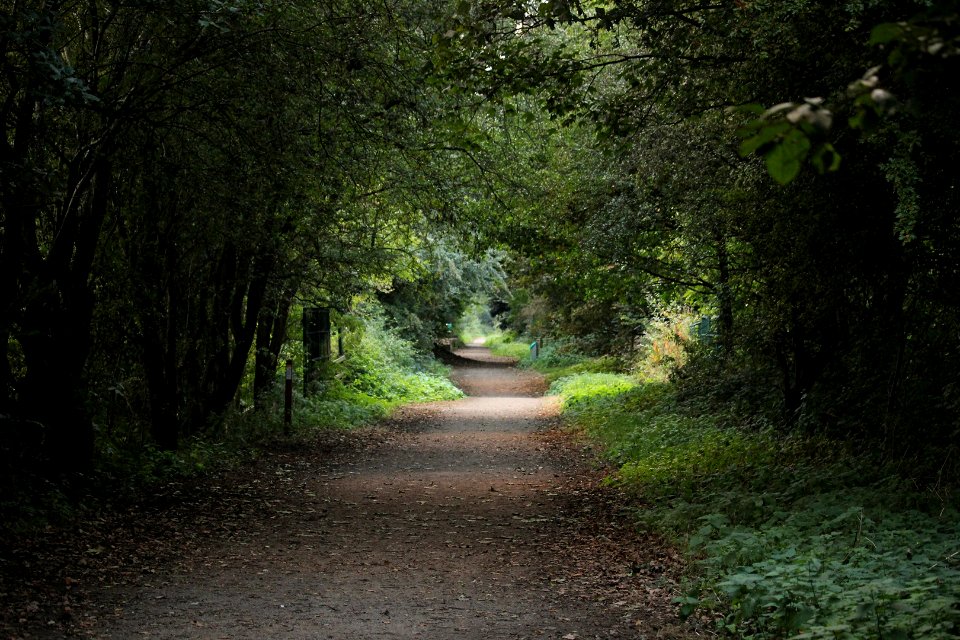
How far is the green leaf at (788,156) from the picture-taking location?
8.09 ft

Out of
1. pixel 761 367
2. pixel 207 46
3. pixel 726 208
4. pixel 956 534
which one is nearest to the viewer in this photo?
pixel 956 534

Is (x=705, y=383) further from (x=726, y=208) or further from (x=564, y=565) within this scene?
(x=564, y=565)

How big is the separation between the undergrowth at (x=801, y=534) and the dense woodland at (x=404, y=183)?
64cm

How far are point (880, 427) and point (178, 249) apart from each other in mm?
8927

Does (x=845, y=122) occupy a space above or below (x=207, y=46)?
below

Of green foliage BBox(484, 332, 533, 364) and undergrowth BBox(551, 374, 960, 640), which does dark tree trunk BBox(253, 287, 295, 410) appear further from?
green foliage BBox(484, 332, 533, 364)

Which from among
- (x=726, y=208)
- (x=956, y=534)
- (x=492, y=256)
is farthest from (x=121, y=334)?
(x=492, y=256)

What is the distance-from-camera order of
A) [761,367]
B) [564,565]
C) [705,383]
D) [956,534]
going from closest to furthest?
[956,534]
[564,565]
[761,367]
[705,383]

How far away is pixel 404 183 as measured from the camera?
11.5m

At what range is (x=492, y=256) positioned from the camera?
102ft

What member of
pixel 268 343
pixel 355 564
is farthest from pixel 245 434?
pixel 355 564

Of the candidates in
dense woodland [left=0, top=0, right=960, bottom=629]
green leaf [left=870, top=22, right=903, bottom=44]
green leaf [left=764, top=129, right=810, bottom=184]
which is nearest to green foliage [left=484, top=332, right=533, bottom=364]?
dense woodland [left=0, top=0, right=960, bottom=629]

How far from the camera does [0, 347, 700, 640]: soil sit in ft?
18.4

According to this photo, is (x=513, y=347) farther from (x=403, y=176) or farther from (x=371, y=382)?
(x=403, y=176)
